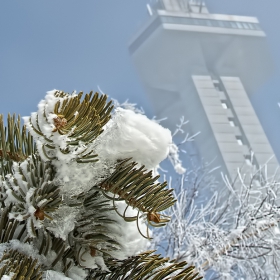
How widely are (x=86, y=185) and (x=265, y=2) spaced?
15025 millimetres

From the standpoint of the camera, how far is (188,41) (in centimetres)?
1451

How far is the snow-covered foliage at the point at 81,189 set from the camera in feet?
0.72

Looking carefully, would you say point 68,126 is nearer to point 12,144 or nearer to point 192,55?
point 12,144

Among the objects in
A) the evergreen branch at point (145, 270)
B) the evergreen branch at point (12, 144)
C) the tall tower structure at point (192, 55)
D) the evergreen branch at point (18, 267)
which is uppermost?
the tall tower structure at point (192, 55)

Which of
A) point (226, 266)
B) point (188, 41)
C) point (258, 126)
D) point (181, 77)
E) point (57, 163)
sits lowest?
point (226, 266)

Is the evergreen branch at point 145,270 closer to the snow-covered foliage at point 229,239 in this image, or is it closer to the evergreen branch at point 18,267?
the evergreen branch at point 18,267

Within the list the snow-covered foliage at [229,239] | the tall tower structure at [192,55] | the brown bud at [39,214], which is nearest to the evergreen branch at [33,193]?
the brown bud at [39,214]

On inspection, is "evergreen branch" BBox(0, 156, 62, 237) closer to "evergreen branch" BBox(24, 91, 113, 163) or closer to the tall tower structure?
"evergreen branch" BBox(24, 91, 113, 163)

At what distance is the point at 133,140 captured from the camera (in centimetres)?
24

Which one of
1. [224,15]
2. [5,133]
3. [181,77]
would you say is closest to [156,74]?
[181,77]

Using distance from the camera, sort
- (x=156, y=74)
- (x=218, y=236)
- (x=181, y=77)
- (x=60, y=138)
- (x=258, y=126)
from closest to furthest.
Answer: (x=60, y=138) → (x=218, y=236) → (x=258, y=126) → (x=181, y=77) → (x=156, y=74)

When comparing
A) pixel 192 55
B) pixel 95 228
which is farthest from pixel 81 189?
pixel 192 55

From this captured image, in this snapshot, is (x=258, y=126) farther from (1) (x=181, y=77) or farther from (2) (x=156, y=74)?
(2) (x=156, y=74)

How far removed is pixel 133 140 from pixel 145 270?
8 cm
